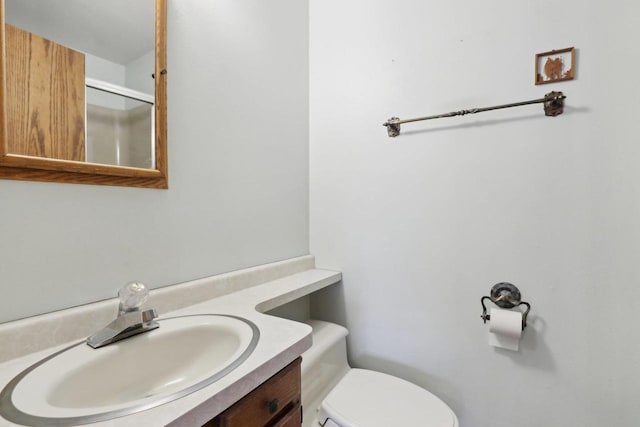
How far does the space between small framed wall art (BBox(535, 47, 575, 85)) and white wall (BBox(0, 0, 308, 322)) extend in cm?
106

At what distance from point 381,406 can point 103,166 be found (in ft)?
4.05

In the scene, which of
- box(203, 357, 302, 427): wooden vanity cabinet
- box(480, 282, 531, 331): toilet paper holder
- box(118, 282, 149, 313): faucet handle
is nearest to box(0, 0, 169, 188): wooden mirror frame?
box(118, 282, 149, 313): faucet handle

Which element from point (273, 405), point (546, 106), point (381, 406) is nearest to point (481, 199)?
point (546, 106)

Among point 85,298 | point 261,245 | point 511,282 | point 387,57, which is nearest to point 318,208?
point 261,245

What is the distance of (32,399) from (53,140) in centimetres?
58

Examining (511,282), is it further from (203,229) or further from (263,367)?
(203,229)

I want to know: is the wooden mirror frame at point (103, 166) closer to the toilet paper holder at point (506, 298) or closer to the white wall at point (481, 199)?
the white wall at point (481, 199)

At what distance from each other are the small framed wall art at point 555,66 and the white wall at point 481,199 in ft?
0.09

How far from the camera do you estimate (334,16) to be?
5.00 ft

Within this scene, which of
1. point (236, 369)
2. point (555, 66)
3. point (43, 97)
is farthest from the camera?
point (555, 66)

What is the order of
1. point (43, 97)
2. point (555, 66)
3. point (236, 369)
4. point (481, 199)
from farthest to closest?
point (481, 199) → point (555, 66) → point (43, 97) → point (236, 369)

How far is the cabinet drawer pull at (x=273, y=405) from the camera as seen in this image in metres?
0.66

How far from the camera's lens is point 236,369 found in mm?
596

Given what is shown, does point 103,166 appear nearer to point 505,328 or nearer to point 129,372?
point 129,372
